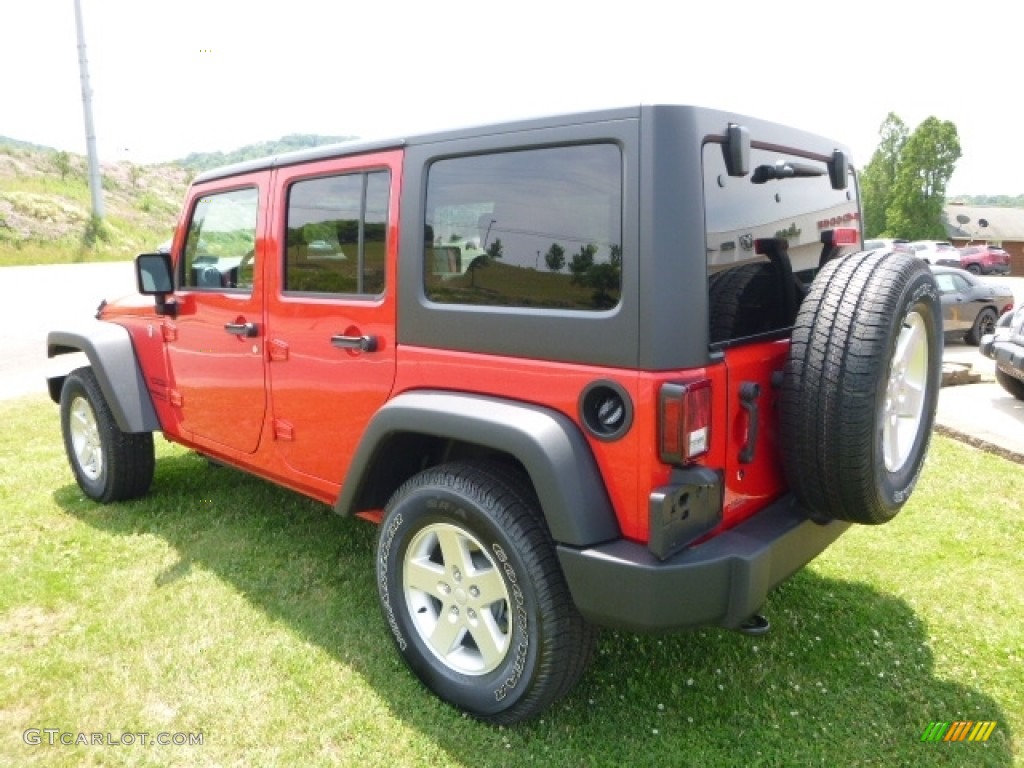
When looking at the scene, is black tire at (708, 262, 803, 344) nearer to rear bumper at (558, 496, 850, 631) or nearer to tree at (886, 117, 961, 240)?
rear bumper at (558, 496, 850, 631)

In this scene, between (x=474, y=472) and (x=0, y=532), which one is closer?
(x=474, y=472)

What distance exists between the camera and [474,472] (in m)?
2.40

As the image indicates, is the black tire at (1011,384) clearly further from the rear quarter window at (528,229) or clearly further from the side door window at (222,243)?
the side door window at (222,243)

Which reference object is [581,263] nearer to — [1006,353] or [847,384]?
[847,384]

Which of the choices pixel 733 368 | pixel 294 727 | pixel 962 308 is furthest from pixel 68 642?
pixel 962 308

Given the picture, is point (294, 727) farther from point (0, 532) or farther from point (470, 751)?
point (0, 532)

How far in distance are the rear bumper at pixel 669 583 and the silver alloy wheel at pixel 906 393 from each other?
2.24 ft

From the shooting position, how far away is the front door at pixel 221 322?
3.31 meters

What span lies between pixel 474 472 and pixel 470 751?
88 cm

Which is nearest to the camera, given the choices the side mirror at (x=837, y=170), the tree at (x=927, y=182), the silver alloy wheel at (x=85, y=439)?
the side mirror at (x=837, y=170)

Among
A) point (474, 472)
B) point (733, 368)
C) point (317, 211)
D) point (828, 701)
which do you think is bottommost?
point (828, 701)

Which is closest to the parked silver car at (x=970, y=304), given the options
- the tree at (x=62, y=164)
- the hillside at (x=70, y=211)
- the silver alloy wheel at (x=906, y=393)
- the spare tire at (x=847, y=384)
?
the silver alloy wheel at (x=906, y=393)

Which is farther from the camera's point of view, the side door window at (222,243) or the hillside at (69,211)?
the hillside at (69,211)

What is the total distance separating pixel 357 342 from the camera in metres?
2.75
